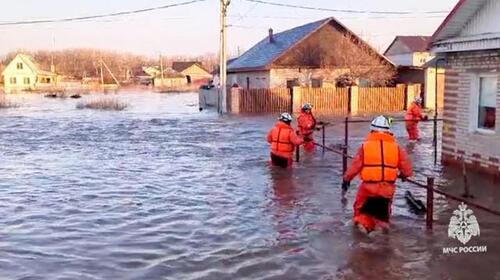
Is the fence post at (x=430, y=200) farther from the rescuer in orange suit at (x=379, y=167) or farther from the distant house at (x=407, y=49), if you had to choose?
the distant house at (x=407, y=49)

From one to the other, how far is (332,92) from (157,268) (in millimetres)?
29605

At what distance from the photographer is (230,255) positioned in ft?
24.5

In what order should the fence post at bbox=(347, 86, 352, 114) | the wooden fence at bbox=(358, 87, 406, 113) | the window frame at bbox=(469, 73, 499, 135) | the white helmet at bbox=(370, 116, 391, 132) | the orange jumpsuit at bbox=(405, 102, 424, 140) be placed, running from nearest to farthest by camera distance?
the white helmet at bbox=(370, 116, 391, 132) → the window frame at bbox=(469, 73, 499, 135) → the orange jumpsuit at bbox=(405, 102, 424, 140) → the fence post at bbox=(347, 86, 352, 114) → the wooden fence at bbox=(358, 87, 406, 113)

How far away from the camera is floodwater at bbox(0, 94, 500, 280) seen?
274 inches

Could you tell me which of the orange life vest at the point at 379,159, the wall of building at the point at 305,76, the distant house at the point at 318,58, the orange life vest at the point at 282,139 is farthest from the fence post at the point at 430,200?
the wall of building at the point at 305,76

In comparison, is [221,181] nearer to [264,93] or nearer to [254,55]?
[264,93]

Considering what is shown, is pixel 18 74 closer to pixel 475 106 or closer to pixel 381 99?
pixel 381 99

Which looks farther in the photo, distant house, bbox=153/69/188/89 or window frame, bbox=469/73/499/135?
distant house, bbox=153/69/188/89

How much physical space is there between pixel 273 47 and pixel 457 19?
31176mm

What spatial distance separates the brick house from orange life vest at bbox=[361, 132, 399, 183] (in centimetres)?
443

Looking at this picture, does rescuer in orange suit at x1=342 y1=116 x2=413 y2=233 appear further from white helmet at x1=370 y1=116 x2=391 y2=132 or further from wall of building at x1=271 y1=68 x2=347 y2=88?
A: wall of building at x1=271 y1=68 x2=347 y2=88

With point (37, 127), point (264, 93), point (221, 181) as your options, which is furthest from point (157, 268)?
point (264, 93)

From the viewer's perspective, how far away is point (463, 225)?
877cm

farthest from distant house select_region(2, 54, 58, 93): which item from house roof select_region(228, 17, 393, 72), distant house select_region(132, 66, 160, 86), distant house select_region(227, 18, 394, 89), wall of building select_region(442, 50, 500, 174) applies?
wall of building select_region(442, 50, 500, 174)
